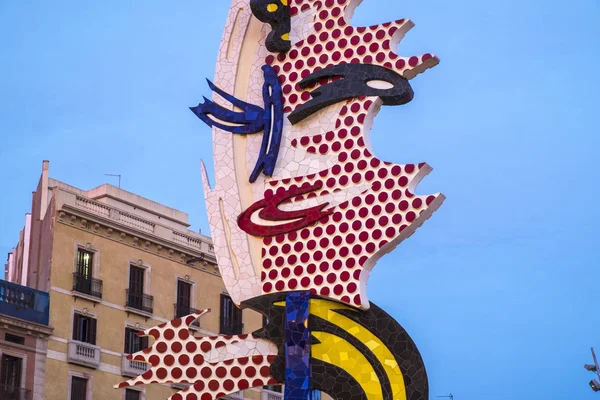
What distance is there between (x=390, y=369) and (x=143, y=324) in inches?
761

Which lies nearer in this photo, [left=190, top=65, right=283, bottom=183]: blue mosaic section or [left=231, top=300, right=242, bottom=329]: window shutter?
[left=190, top=65, right=283, bottom=183]: blue mosaic section

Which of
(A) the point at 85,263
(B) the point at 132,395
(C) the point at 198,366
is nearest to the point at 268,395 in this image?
(B) the point at 132,395

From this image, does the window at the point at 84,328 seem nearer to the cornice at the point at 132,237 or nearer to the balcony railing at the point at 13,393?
the balcony railing at the point at 13,393

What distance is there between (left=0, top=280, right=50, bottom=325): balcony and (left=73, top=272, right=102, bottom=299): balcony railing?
1.38 meters

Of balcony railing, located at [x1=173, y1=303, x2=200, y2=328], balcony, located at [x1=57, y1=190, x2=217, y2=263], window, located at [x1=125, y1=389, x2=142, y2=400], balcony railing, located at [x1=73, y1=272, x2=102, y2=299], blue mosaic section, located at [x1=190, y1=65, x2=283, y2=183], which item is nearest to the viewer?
blue mosaic section, located at [x1=190, y1=65, x2=283, y2=183]

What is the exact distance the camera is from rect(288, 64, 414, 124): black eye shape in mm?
20750

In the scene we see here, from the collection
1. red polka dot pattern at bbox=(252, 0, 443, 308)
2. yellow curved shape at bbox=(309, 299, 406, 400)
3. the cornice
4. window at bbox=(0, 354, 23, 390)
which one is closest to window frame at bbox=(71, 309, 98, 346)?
window at bbox=(0, 354, 23, 390)

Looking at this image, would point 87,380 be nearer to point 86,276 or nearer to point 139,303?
point 86,276

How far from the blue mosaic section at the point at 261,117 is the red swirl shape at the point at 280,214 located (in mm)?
513

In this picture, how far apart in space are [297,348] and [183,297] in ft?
65.5

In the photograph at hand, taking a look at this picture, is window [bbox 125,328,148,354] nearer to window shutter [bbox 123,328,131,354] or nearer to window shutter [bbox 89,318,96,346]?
window shutter [bbox 123,328,131,354]

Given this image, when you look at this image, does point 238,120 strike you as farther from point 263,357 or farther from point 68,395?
point 68,395

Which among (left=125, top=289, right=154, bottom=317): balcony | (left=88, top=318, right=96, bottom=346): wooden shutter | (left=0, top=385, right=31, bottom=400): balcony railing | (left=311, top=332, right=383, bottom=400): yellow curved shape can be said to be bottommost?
(left=311, top=332, right=383, bottom=400): yellow curved shape

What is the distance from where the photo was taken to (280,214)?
21.0 meters
